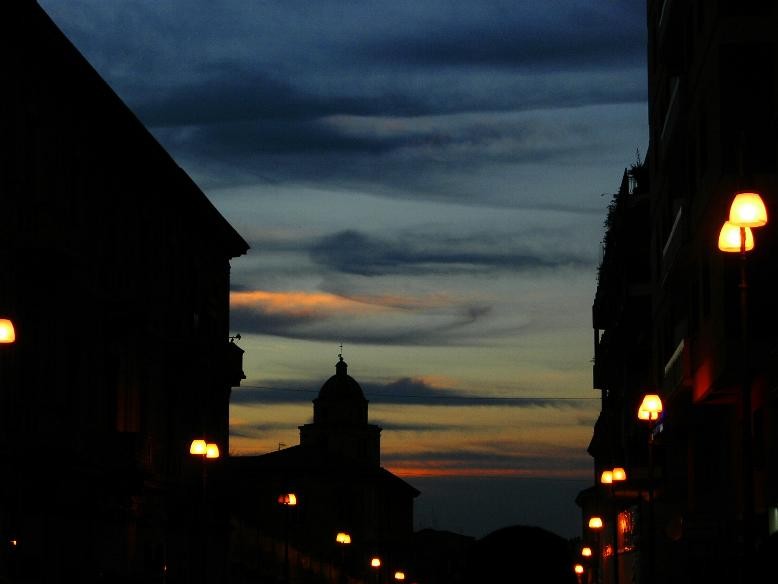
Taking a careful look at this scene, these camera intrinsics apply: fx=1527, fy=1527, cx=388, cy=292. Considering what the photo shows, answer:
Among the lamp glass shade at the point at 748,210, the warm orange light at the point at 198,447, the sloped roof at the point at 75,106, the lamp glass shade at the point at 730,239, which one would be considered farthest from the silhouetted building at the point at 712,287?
the sloped roof at the point at 75,106

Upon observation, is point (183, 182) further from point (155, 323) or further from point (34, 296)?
point (34, 296)

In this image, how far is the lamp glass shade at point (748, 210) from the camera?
1700 cm

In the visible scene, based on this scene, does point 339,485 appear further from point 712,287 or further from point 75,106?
point 712,287

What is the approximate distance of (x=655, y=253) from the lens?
48688 mm

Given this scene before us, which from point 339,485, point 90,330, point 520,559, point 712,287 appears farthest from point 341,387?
point 520,559

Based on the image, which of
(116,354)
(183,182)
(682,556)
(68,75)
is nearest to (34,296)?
(68,75)

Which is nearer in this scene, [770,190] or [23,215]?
[770,190]

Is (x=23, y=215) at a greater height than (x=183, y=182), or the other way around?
(x=183, y=182)

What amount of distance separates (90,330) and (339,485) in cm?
11651

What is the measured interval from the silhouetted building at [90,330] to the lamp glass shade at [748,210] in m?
12.0

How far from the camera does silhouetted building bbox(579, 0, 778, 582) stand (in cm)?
2723

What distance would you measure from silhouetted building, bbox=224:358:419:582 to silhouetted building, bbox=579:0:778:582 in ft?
226

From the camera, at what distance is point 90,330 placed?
3734 cm

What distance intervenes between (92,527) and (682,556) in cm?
1697
